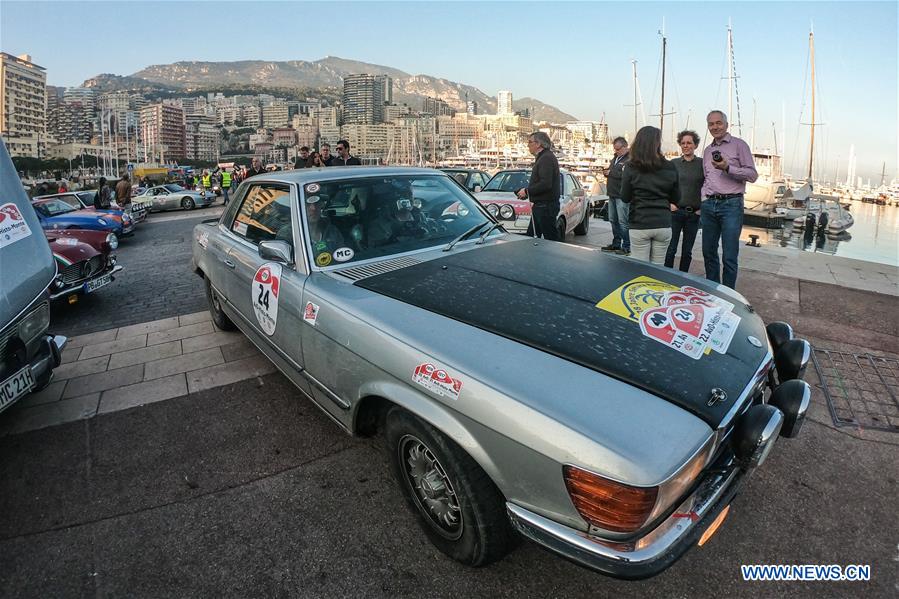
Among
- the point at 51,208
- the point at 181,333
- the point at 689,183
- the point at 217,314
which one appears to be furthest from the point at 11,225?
the point at 51,208

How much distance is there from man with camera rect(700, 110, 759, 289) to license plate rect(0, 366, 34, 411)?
581 centimetres

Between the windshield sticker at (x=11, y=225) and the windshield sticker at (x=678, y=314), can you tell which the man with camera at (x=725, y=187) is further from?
the windshield sticker at (x=11, y=225)

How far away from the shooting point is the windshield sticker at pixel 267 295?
2.94 metres

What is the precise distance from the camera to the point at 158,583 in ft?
6.57

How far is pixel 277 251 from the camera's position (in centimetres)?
280

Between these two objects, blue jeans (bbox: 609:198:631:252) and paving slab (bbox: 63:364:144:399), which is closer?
paving slab (bbox: 63:364:144:399)

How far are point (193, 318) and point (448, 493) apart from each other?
4587 millimetres

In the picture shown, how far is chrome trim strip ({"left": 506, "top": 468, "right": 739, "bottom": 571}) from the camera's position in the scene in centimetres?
149

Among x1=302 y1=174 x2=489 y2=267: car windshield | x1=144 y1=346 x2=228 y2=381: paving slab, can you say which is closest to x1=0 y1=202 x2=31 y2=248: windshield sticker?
x1=144 y1=346 x2=228 y2=381: paving slab

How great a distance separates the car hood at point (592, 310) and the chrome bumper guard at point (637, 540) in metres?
0.31

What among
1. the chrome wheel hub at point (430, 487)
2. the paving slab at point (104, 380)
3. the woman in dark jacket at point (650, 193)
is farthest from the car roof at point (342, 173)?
the woman in dark jacket at point (650, 193)

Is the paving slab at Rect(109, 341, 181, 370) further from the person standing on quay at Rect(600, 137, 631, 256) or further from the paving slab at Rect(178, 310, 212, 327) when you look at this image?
the person standing on quay at Rect(600, 137, 631, 256)

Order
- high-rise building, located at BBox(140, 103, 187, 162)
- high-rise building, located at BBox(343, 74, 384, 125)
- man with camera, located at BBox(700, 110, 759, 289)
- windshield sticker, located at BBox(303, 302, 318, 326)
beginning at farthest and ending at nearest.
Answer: high-rise building, located at BBox(343, 74, 384, 125), high-rise building, located at BBox(140, 103, 187, 162), man with camera, located at BBox(700, 110, 759, 289), windshield sticker, located at BBox(303, 302, 318, 326)

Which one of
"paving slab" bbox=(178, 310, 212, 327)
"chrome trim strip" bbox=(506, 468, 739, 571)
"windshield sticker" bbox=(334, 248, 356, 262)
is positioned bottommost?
"paving slab" bbox=(178, 310, 212, 327)
